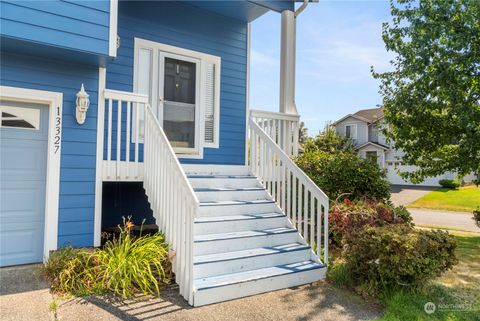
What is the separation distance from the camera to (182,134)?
241 inches

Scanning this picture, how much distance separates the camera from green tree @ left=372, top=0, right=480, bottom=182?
21.1 feet

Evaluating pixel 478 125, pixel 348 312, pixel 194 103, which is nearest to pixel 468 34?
pixel 478 125

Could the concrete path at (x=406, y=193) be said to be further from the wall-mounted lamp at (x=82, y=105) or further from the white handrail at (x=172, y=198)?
the wall-mounted lamp at (x=82, y=105)

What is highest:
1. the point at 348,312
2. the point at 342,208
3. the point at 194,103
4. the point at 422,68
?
the point at 422,68

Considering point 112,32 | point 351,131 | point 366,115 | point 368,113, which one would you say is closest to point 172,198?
point 112,32

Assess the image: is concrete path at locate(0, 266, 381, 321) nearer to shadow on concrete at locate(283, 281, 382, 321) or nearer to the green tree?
shadow on concrete at locate(283, 281, 382, 321)

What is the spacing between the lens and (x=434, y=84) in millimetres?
6715

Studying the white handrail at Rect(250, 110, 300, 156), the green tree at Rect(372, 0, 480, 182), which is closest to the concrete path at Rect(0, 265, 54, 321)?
the white handrail at Rect(250, 110, 300, 156)

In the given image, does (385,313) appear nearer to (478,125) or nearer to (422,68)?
(478,125)

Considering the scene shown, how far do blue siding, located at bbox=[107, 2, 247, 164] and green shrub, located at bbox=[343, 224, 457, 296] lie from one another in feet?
10.6

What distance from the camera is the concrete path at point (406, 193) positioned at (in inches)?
702

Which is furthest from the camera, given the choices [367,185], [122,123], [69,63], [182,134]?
[367,185]

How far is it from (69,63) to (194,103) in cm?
227

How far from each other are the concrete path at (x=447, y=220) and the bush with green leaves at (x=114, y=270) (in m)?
9.65
